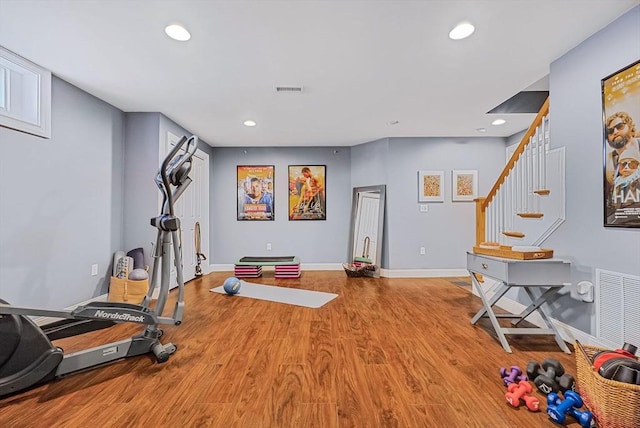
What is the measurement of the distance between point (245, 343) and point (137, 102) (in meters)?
3.05

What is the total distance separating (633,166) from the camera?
183 cm

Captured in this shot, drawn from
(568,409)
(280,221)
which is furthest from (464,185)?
(568,409)

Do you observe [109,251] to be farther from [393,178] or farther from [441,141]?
[441,141]

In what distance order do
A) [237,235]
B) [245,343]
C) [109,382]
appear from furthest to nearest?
1. [237,235]
2. [245,343]
3. [109,382]

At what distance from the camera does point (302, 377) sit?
1.83m

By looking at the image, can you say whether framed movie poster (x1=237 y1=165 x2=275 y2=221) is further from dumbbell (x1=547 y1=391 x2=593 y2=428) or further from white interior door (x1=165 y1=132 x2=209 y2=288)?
dumbbell (x1=547 y1=391 x2=593 y2=428)

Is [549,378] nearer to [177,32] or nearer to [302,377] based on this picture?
[302,377]

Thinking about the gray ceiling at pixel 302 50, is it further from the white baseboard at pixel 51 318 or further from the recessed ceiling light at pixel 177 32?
the white baseboard at pixel 51 318

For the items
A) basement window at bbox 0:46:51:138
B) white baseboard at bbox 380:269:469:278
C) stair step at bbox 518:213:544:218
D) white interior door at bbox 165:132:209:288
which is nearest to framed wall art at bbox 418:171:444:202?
white baseboard at bbox 380:269:469:278

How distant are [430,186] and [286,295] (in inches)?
122

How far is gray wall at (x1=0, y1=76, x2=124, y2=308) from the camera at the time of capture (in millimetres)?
2404

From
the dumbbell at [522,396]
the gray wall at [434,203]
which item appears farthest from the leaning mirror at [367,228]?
the dumbbell at [522,396]

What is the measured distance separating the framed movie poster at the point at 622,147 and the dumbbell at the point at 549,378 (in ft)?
3.52

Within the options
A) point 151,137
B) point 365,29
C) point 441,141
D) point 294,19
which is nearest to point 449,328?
point 365,29
